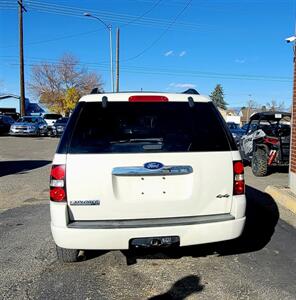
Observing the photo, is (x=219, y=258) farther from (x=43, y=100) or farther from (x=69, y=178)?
(x=43, y=100)

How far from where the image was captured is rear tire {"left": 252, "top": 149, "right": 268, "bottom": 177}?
39.4ft

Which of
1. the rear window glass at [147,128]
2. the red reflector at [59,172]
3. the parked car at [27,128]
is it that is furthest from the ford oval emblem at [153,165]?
the parked car at [27,128]

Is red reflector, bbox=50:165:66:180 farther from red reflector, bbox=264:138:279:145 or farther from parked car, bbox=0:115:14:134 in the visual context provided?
parked car, bbox=0:115:14:134

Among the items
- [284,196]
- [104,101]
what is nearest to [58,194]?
[104,101]

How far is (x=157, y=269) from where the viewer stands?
4.64 meters

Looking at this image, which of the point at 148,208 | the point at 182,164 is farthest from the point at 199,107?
the point at 148,208

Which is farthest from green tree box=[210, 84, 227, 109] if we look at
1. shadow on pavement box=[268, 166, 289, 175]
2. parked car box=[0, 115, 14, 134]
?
shadow on pavement box=[268, 166, 289, 175]

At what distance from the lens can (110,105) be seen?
4391mm

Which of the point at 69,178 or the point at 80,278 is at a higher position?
the point at 69,178

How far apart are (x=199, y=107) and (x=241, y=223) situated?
1243 mm

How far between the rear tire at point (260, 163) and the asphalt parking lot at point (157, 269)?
5.42m

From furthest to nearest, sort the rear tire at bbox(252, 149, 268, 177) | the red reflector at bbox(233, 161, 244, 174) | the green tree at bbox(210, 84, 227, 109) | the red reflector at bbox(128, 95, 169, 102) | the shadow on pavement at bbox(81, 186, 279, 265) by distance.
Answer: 1. the green tree at bbox(210, 84, 227, 109)
2. the rear tire at bbox(252, 149, 268, 177)
3. the shadow on pavement at bbox(81, 186, 279, 265)
4. the red reflector at bbox(128, 95, 169, 102)
5. the red reflector at bbox(233, 161, 244, 174)

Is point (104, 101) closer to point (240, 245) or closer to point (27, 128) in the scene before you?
point (240, 245)

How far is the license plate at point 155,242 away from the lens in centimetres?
406
